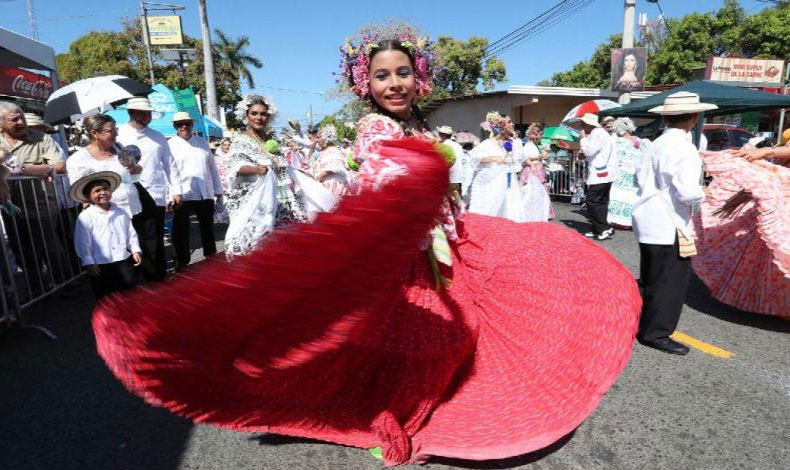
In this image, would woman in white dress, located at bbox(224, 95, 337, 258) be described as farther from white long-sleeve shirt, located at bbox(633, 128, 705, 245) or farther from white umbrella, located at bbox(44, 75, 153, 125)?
white umbrella, located at bbox(44, 75, 153, 125)

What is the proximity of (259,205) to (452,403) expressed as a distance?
214 cm

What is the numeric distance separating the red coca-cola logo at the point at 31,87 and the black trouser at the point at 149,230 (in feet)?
22.1

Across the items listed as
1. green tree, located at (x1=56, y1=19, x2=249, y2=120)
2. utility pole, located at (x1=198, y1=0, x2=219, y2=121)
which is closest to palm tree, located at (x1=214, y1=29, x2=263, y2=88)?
green tree, located at (x1=56, y1=19, x2=249, y2=120)

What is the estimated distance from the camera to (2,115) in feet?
15.1

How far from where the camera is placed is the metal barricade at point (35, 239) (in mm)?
4465

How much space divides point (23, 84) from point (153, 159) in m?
7.28

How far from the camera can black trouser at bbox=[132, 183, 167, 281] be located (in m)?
4.94

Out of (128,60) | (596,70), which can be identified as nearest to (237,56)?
(128,60)

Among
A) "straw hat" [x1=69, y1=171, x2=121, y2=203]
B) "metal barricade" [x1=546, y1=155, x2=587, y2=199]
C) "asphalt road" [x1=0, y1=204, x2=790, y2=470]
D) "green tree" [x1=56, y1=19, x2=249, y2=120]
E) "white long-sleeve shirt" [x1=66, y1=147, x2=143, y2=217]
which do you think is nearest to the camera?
"asphalt road" [x1=0, y1=204, x2=790, y2=470]

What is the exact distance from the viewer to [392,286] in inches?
58.4

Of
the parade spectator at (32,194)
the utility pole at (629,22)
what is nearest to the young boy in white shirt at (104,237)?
the parade spectator at (32,194)

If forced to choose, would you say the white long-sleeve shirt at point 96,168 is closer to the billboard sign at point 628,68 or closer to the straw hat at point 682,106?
the straw hat at point 682,106

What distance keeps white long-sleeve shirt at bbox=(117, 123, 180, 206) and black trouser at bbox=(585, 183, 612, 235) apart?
19.4 feet

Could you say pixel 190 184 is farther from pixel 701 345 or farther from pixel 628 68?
pixel 628 68
